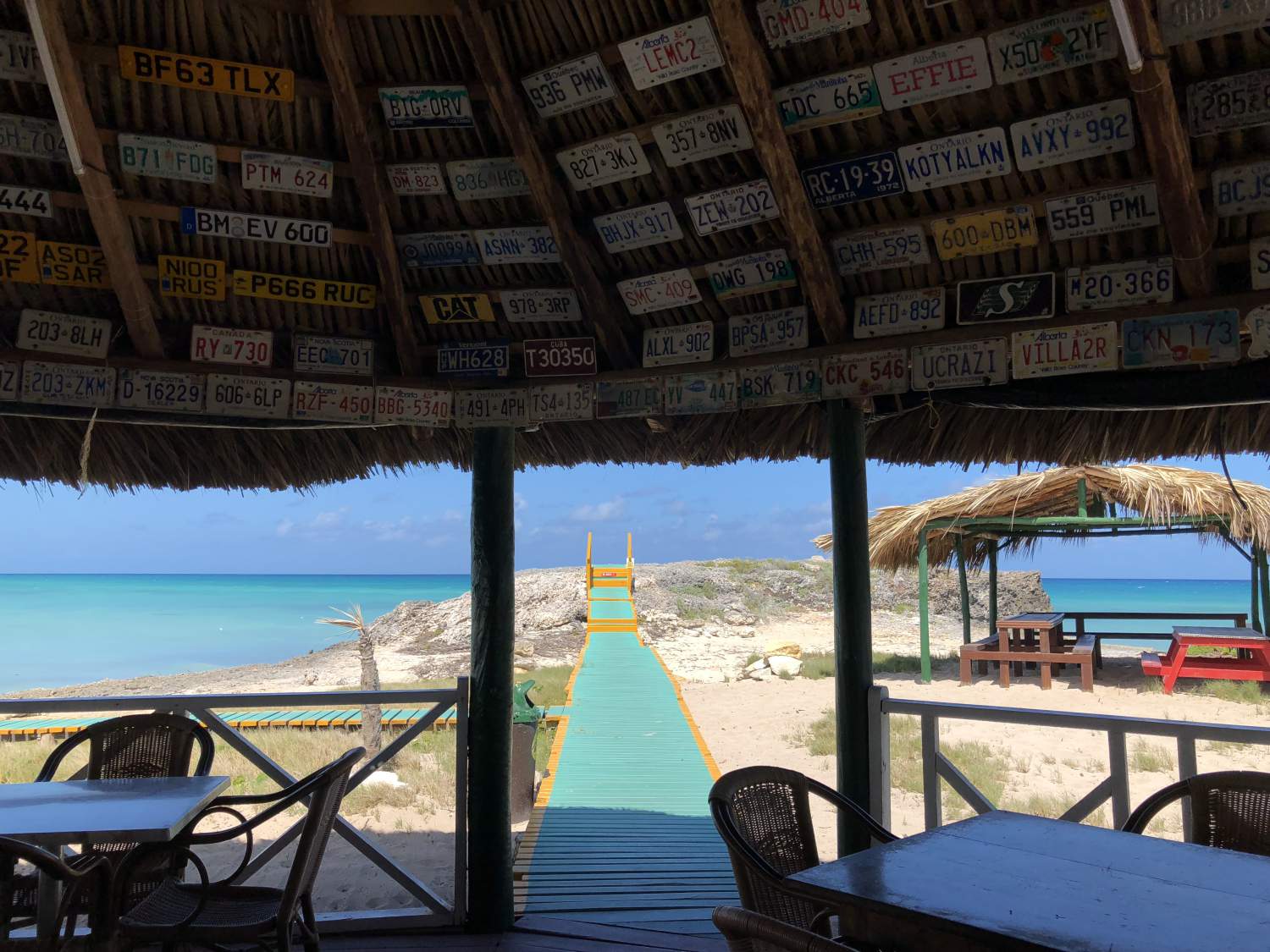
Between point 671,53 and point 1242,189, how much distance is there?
2061 millimetres

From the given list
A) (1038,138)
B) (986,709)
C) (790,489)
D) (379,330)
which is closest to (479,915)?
(986,709)

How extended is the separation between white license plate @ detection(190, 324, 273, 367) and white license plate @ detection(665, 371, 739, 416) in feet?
6.26

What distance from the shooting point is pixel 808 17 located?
3.10 metres

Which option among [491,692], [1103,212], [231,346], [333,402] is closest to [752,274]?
[1103,212]

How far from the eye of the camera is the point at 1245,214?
310 cm

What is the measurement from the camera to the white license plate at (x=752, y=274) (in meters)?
3.80

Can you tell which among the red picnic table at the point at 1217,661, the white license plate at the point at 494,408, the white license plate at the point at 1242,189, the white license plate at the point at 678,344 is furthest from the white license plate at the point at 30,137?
the red picnic table at the point at 1217,661

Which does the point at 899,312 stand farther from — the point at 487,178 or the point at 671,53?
the point at 487,178

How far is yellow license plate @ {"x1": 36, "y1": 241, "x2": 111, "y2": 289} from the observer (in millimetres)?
A: 3871

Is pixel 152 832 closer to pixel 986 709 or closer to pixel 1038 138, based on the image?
pixel 986 709

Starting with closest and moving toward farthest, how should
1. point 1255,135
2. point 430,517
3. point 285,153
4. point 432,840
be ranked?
point 1255,135 < point 285,153 < point 432,840 < point 430,517

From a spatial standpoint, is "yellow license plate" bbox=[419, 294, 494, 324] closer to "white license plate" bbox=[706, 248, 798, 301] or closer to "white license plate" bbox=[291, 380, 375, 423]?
"white license plate" bbox=[291, 380, 375, 423]

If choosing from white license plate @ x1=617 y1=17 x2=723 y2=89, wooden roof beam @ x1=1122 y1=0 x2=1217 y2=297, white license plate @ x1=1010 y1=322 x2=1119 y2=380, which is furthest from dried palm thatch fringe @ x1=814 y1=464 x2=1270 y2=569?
white license plate @ x1=617 y1=17 x2=723 y2=89

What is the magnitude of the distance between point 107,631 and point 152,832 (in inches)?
2202
